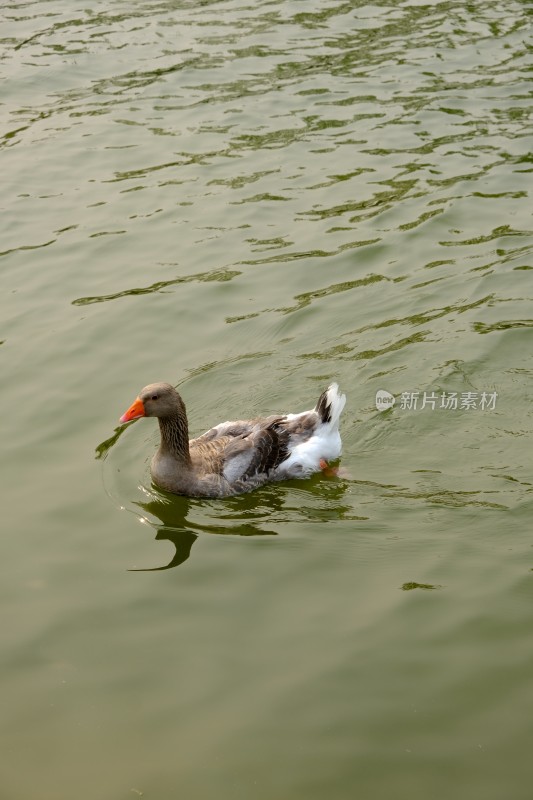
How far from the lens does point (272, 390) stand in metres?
11.0

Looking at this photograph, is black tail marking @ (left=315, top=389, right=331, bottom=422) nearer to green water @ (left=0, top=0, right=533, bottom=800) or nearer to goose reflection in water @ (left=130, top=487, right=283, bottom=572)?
green water @ (left=0, top=0, right=533, bottom=800)

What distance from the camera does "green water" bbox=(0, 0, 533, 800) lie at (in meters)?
6.81

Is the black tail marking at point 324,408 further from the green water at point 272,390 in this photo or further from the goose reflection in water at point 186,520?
the goose reflection in water at point 186,520

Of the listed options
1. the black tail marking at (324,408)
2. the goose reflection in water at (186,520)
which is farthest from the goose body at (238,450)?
the goose reflection in water at (186,520)

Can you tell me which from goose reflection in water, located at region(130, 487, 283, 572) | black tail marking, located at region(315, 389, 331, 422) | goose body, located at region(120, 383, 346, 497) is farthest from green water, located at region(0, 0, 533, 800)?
black tail marking, located at region(315, 389, 331, 422)

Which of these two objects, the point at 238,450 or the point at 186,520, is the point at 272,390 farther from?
the point at 186,520

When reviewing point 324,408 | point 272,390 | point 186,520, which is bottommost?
point 186,520

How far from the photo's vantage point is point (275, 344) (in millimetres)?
11570

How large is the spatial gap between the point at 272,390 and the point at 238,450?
143 cm

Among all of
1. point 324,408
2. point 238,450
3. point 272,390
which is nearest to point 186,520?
point 238,450

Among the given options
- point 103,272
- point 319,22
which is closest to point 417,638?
point 103,272

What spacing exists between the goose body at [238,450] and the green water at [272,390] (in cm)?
18

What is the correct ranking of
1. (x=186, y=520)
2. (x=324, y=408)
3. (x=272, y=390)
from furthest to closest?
(x=272, y=390) < (x=324, y=408) < (x=186, y=520)

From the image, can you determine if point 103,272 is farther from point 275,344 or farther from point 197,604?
point 197,604
